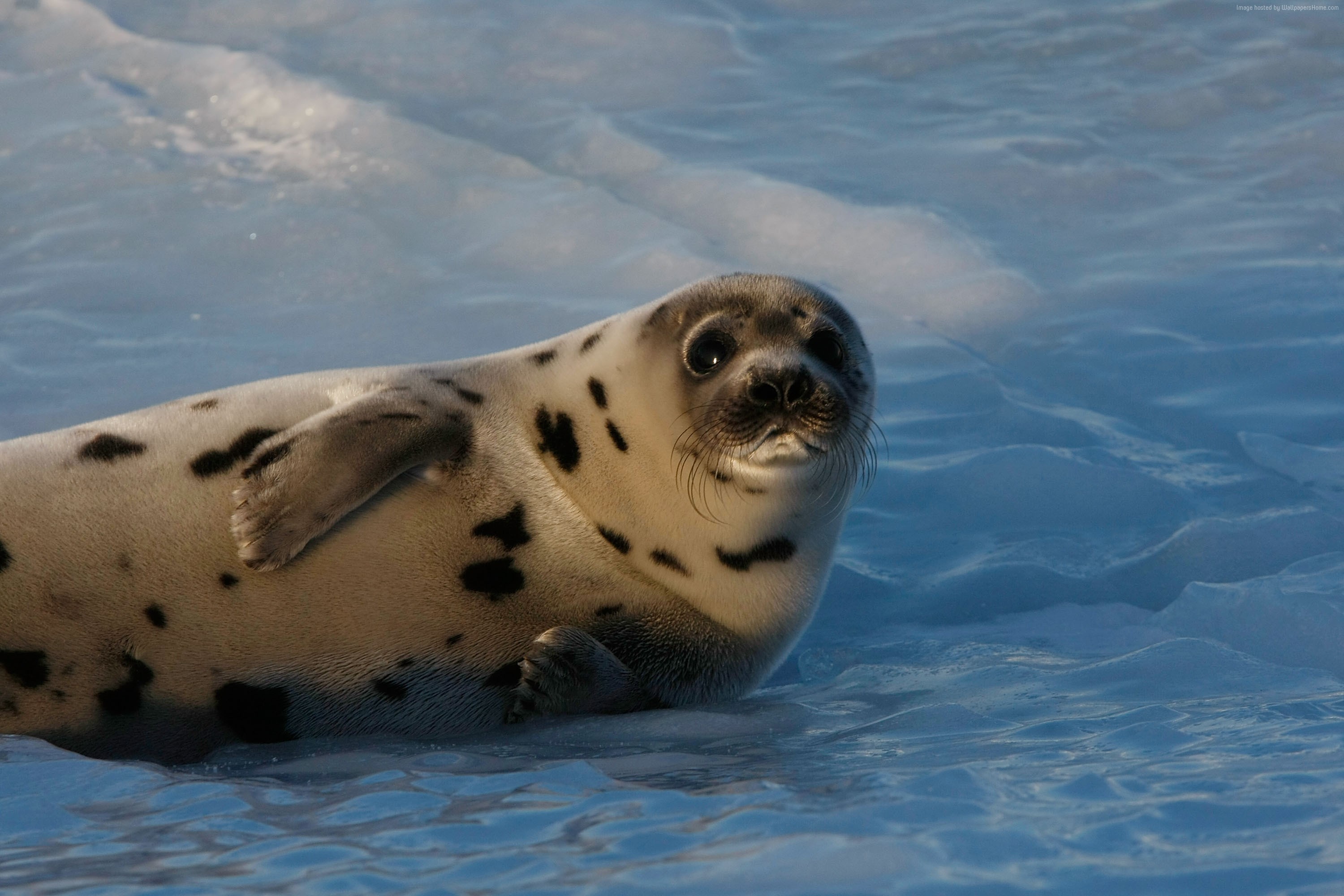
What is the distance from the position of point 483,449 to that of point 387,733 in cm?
62

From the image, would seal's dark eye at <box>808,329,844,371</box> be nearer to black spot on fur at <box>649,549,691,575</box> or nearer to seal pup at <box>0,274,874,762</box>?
seal pup at <box>0,274,874,762</box>

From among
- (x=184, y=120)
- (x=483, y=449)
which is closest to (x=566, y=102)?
(x=184, y=120)

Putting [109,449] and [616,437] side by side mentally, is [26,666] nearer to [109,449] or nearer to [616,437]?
[109,449]

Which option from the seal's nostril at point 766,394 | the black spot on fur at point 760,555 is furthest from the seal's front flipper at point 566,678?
the seal's nostril at point 766,394

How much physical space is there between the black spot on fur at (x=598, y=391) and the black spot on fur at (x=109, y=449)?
0.95 metres

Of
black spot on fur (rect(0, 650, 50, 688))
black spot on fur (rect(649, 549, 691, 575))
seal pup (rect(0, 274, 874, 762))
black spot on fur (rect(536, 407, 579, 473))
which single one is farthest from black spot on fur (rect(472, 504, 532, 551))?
black spot on fur (rect(0, 650, 50, 688))

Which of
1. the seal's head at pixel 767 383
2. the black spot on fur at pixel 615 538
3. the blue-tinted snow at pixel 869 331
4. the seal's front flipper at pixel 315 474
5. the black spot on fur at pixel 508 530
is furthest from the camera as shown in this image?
the black spot on fur at pixel 615 538

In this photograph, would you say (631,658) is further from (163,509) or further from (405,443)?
(163,509)

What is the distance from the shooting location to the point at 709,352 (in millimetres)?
3676

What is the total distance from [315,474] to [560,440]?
59 centimetres

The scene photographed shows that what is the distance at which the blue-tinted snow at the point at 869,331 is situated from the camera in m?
2.59

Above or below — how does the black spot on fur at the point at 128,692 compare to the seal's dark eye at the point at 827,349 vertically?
below

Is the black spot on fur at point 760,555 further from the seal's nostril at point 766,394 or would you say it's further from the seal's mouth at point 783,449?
the seal's nostril at point 766,394

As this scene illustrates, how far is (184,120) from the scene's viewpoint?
8156 mm
